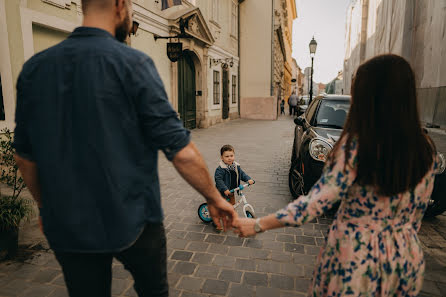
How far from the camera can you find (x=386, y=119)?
4.49 feet

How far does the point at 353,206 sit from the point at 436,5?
1302 centimetres

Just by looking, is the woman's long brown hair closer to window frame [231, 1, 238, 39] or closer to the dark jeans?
the dark jeans

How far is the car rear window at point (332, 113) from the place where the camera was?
5.33 metres

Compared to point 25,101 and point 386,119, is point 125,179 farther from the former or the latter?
point 386,119

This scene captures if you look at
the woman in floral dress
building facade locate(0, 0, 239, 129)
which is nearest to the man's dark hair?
the woman in floral dress

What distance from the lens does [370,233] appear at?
4.78ft

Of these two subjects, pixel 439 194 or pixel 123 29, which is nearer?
pixel 123 29

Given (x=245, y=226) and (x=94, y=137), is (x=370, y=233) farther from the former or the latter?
(x=94, y=137)

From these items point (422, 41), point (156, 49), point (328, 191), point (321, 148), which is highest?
point (422, 41)

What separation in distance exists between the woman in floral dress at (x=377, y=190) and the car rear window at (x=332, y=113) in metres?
3.94

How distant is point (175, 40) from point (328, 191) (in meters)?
12.1

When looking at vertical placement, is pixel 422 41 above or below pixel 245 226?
above

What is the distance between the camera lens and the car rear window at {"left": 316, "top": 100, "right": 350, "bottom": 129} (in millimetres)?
5330

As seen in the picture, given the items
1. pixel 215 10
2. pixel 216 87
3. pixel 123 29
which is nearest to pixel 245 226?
pixel 123 29
